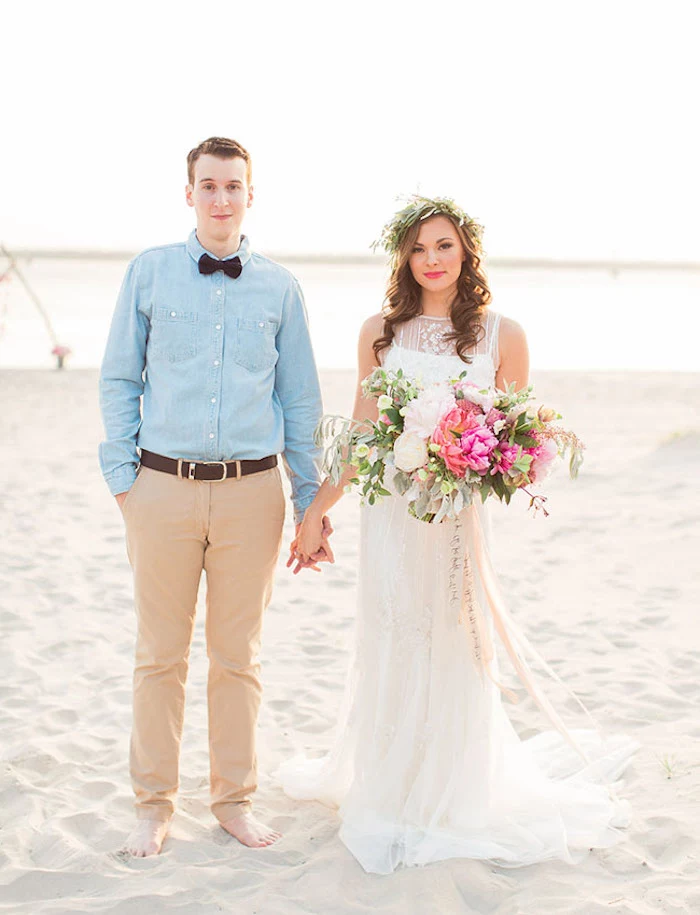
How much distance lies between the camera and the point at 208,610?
11.3 ft

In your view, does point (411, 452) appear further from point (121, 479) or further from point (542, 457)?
point (121, 479)

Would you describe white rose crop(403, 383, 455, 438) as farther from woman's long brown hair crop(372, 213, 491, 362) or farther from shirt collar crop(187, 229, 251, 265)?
shirt collar crop(187, 229, 251, 265)

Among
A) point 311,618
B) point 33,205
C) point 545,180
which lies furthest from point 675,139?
point 311,618

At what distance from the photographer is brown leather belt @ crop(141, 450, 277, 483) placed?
3.25 metres

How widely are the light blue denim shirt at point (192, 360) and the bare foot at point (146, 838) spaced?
3.73ft

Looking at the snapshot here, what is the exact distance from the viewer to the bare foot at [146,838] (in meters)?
3.33

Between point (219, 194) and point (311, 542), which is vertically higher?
point (219, 194)

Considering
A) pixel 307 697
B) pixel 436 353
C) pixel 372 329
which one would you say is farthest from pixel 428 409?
pixel 307 697

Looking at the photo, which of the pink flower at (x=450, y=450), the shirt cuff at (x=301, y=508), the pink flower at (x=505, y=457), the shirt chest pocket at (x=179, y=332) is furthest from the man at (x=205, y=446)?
the pink flower at (x=505, y=457)

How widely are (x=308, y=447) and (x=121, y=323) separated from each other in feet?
2.47

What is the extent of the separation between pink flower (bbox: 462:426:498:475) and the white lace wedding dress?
0.49 m

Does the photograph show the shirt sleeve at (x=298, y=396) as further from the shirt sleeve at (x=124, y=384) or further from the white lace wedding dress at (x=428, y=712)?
the shirt sleeve at (x=124, y=384)

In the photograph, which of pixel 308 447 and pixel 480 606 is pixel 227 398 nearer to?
pixel 308 447

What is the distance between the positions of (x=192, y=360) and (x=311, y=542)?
2.42 feet
